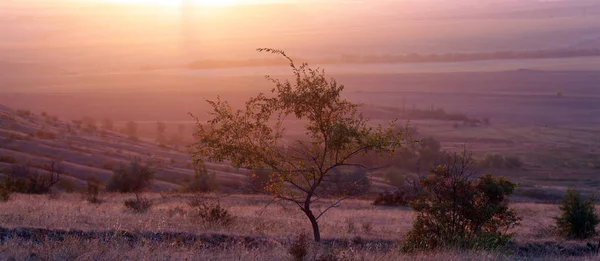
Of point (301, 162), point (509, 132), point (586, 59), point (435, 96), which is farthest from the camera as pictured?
point (586, 59)

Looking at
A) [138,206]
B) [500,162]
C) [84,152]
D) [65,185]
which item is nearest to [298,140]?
[138,206]

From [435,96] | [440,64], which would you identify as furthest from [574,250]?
[440,64]

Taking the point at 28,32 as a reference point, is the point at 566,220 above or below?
below

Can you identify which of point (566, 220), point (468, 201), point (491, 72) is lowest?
point (566, 220)

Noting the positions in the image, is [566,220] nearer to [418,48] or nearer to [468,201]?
[468,201]

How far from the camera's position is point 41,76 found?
123m

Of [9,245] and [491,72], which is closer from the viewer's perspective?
[9,245]

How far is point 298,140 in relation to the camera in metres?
11.0

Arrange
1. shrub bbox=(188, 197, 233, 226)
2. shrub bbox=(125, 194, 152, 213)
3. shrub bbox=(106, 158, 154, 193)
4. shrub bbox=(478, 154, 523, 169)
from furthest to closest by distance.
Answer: shrub bbox=(478, 154, 523, 169), shrub bbox=(106, 158, 154, 193), shrub bbox=(125, 194, 152, 213), shrub bbox=(188, 197, 233, 226)

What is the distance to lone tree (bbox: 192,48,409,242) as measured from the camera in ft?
35.1

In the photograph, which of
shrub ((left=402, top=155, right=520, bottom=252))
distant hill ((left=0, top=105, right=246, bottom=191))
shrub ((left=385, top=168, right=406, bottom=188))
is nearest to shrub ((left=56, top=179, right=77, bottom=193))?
distant hill ((left=0, top=105, right=246, bottom=191))

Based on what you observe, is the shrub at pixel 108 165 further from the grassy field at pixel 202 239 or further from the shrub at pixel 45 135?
the grassy field at pixel 202 239

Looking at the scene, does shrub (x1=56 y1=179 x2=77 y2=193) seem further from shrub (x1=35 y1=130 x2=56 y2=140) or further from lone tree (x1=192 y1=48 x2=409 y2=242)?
lone tree (x1=192 y1=48 x2=409 y2=242)

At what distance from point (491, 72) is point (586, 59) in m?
17.7
